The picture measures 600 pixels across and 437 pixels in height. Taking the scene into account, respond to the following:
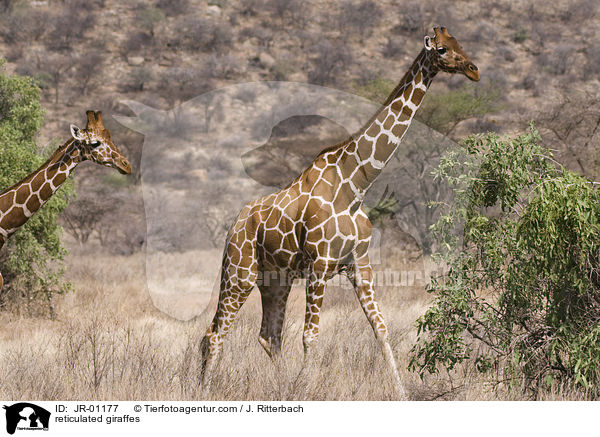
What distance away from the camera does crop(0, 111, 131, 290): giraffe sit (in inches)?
256

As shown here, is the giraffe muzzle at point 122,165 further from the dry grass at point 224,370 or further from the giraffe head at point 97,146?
the dry grass at point 224,370

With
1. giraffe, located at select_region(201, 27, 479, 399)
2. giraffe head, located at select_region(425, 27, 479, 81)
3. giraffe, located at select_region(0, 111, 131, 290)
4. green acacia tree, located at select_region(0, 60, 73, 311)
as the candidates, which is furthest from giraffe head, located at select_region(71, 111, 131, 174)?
green acacia tree, located at select_region(0, 60, 73, 311)

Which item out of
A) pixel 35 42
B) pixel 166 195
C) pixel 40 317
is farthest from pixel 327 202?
pixel 35 42

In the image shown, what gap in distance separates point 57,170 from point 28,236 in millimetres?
5336

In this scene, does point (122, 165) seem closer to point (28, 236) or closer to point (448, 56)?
point (448, 56)

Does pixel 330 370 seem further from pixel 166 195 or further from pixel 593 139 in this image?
pixel 166 195

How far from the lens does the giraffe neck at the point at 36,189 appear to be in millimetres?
6684

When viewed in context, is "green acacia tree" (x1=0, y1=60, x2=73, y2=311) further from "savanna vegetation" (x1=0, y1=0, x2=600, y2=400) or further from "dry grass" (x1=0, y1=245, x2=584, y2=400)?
"dry grass" (x1=0, y1=245, x2=584, y2=400)

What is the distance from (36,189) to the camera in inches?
264

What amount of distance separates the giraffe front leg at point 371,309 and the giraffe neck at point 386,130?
2.42 feet

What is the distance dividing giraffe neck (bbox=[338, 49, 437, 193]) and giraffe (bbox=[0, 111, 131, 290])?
2.17m

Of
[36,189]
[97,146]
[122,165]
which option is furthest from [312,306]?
[36,189]
